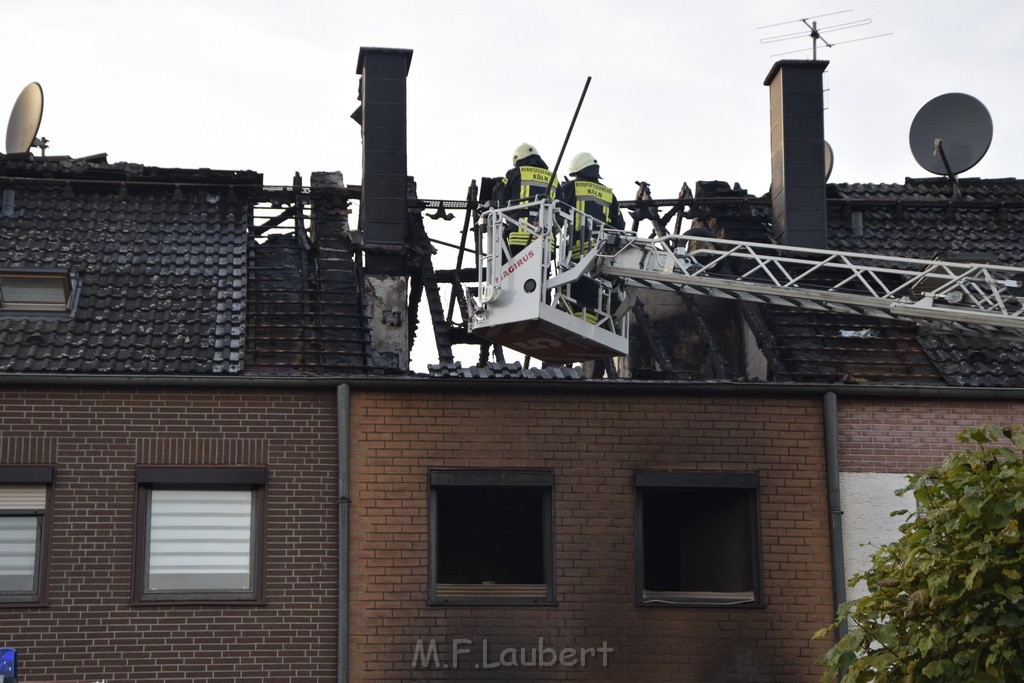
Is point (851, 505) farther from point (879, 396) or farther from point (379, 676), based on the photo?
point (379, 676)

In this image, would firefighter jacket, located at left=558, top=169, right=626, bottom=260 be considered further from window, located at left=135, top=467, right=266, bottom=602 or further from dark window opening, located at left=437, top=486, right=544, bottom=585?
window, located at left=135, top=467, right=266, bottom=602

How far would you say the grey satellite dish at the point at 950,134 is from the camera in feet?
77.4

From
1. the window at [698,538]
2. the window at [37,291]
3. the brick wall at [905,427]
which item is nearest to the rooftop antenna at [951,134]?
the brick wall at [905,427]

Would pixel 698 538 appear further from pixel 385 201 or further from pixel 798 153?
pixel 798 153

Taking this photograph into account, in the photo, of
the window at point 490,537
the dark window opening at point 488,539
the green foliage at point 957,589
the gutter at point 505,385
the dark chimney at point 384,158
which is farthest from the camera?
the dark window opening at point 488,539

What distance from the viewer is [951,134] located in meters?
23.9

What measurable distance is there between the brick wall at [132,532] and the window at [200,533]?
12 centimetres

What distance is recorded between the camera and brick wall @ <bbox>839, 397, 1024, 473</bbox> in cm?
1706

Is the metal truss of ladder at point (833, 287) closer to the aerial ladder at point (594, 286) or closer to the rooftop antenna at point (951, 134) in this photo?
the aerial ladder at point (594, 286)

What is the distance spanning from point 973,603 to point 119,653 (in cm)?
827

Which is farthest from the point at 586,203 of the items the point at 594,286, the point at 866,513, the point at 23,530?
the point at 23,530

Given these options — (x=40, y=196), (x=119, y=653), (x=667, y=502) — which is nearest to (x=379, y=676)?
(x=119, y=653)

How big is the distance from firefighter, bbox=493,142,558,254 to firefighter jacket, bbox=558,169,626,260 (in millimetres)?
276

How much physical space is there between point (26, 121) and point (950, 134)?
12947 mm
